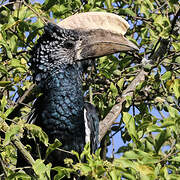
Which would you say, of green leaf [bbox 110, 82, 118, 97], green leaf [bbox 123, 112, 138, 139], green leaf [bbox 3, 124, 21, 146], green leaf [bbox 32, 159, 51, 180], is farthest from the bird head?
green leaf [bbox 32, 159, 51, 180]

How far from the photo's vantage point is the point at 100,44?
2.88 meters

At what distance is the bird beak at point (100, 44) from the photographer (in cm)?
280

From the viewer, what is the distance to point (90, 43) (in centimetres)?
292

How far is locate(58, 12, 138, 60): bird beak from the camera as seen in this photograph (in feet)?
9.15

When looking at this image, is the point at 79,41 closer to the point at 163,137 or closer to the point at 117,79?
the point at 117,79

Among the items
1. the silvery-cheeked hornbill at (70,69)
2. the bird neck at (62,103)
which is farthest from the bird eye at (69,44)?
the bird neck at (62,103)

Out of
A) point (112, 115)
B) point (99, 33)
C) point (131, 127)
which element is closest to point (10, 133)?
point (131, 127)

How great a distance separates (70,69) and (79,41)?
21cm

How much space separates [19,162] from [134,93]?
803 millimetres

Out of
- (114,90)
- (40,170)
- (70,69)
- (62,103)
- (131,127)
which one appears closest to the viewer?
(40,170)

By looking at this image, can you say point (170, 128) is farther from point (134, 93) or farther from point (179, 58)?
point (179, 58)

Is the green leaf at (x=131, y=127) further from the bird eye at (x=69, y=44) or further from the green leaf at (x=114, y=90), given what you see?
the bird eye at (x=69, y=44)

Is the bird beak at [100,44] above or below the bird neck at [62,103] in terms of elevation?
above

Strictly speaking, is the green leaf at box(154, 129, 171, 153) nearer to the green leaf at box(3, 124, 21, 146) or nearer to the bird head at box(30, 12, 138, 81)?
the green leaf at box(3, 124, 21, 146)
